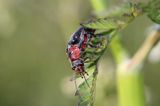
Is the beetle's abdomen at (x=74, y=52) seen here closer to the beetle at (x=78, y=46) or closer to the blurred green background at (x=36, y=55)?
the beetle at (x=78, y=46)

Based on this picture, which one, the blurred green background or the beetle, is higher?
the beetle

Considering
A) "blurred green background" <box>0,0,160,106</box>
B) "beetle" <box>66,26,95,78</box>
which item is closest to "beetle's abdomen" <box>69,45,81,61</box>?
"beetle" <box>66,26,95,78</box>

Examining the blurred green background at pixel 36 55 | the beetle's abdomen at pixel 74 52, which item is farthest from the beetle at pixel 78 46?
the blurred green background at pixel 36 55

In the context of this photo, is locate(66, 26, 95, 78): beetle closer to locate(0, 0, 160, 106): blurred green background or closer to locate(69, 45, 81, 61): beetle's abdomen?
locate(69, 45, 81, 61): beetle's abdomen

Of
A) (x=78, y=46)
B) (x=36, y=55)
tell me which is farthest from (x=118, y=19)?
(x=36, y=55)

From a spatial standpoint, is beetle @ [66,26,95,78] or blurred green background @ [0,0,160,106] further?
blurred green background @ [0,0,160,106]

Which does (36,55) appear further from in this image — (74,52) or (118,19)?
(74,52)
